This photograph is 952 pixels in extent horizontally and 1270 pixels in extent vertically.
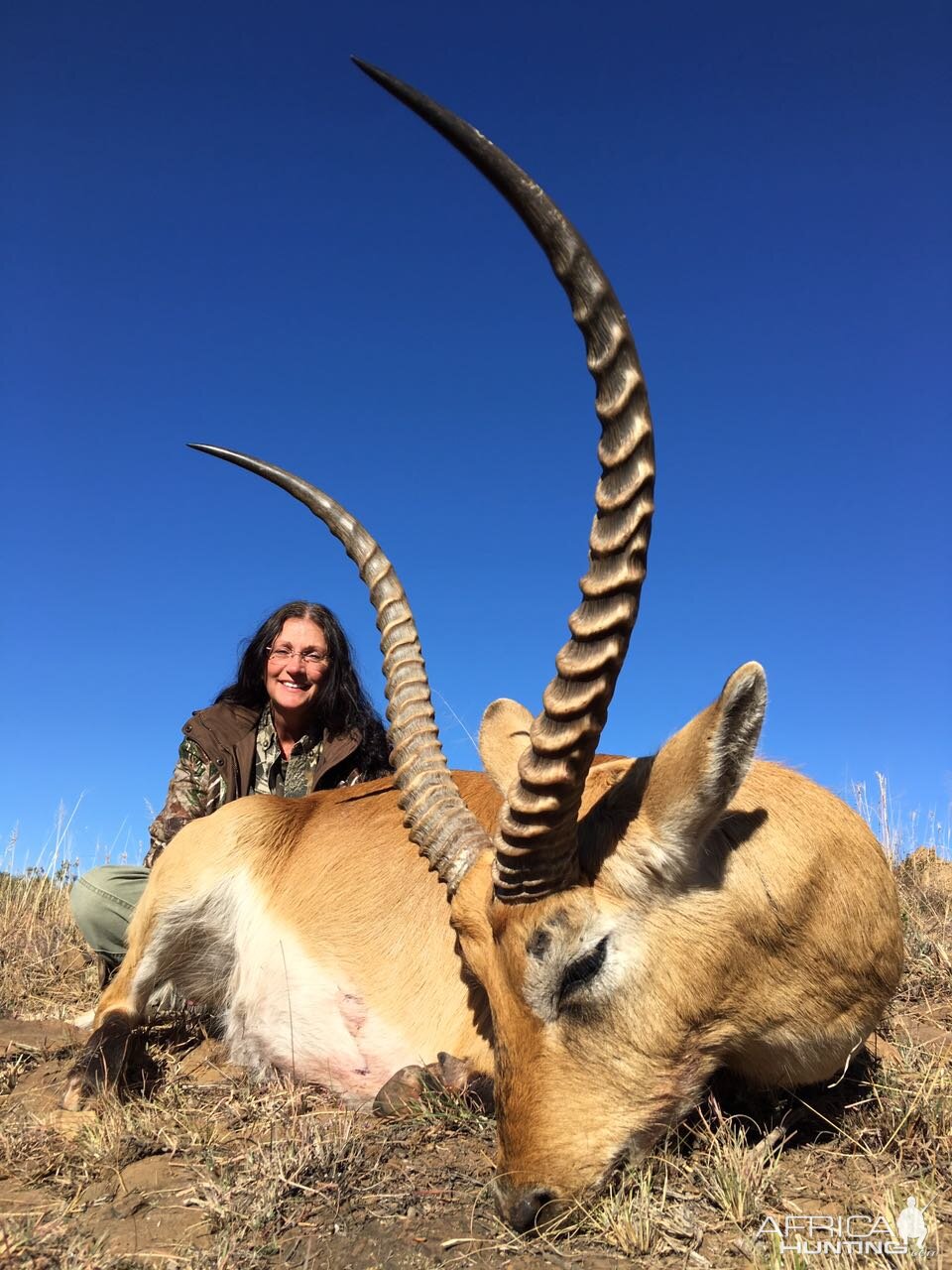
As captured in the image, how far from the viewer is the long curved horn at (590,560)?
8.48 feet

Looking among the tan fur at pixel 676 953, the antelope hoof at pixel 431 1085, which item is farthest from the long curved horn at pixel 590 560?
the antelope hoof at pixel 431 1085

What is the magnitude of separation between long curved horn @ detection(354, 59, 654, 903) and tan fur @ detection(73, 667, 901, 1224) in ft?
0.73

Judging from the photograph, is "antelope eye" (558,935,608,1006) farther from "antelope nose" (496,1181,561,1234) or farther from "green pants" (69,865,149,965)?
"green pants" (69,865,149,965)

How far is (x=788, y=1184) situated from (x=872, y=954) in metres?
0.85

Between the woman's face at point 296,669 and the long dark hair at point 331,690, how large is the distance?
103 millimetres

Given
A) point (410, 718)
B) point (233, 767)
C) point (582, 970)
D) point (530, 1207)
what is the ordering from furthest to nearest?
point (233, 767)
point (410, 718)
point (582, 970)
point (530, 1207)

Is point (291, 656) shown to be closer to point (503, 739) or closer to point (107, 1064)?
point (503, 739)

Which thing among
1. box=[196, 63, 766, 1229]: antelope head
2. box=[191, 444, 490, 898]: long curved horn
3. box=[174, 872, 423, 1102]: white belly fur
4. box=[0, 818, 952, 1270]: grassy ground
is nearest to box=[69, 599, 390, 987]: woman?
box=[174, 872, 423, 1102]: white belly fur

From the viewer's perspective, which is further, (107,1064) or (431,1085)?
(107,1064)

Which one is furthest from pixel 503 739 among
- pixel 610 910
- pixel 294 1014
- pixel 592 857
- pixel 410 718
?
pixel 294 1014

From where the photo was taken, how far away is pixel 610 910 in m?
3.12

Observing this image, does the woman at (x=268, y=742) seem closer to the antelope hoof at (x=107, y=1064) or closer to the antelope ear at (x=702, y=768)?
the antelope hoof at (x=107, y=1064)

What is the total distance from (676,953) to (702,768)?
25.3 inches

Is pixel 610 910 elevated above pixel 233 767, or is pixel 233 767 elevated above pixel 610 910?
pixel 233 767
